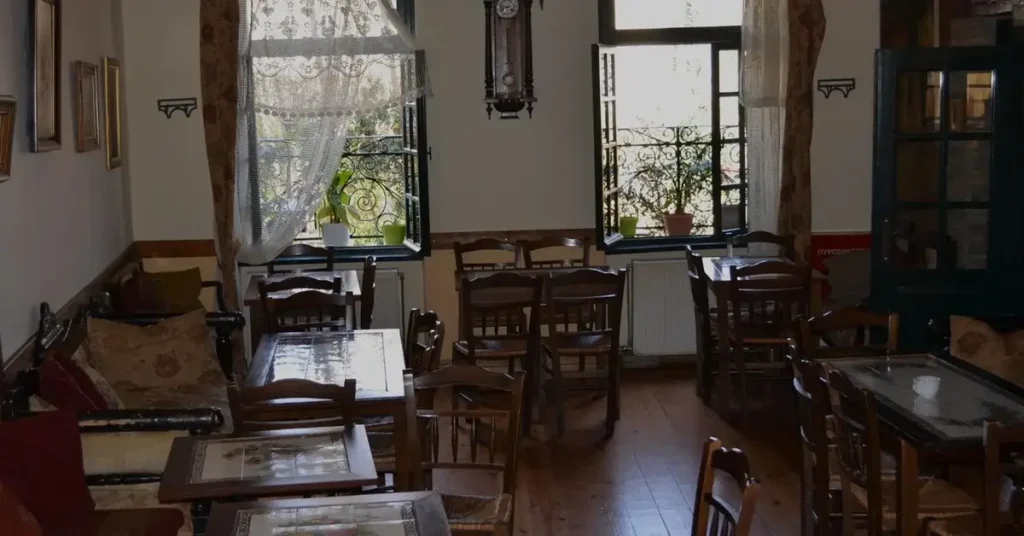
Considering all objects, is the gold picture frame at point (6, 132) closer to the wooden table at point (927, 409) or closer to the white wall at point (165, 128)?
the white wall at point (165, 128)

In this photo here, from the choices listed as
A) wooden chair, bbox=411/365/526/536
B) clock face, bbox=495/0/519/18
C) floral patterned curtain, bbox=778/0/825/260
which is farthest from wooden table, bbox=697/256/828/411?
wooden chair, bbox=411/365/526/536

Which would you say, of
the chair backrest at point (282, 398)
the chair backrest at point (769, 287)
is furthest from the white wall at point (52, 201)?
the chair backrest at point (769, 287)

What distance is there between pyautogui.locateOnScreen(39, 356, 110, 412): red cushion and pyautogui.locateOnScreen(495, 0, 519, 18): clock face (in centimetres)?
337

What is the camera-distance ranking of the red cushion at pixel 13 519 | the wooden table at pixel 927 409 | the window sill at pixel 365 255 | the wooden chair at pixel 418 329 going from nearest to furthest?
the red cushion at pixel 13 519, the wooden table at pixel 927 409, the wooden chair at pixel 418 329, the window sill at pixel 365 255

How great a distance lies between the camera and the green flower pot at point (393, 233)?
743 centimetres

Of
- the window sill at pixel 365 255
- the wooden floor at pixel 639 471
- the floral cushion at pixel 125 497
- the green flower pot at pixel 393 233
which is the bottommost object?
the wooden floor at pixel 639 471

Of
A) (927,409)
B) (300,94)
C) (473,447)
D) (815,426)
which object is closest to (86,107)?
(300,94)

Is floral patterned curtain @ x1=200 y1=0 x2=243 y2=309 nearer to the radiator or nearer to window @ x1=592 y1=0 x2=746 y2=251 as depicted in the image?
window @ x1=592 y1=0 x2=746 y2=251

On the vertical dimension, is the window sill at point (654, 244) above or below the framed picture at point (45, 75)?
below

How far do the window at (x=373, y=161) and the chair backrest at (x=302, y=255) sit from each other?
17 centimetres

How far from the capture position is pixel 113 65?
6516 millimetres

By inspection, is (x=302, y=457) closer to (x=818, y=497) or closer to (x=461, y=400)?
(x=818, y=497)

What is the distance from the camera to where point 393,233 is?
743 centimetres

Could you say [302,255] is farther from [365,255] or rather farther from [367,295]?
[367,295]
